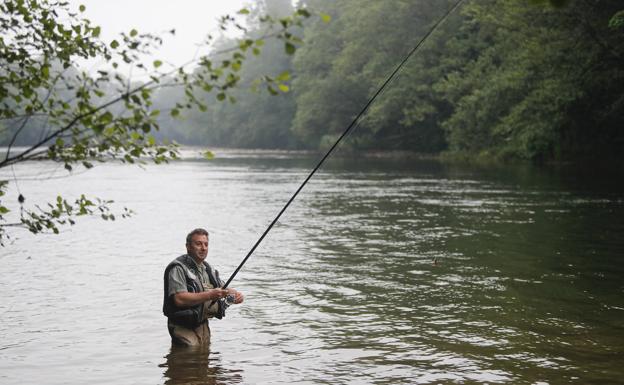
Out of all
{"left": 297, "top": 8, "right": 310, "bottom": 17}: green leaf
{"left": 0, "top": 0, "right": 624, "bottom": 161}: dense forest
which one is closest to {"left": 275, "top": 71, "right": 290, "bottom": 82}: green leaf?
{"left": 0, "top": 0, "right": 624, "bottom": 161}: dense forest

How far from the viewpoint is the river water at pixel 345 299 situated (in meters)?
7.90

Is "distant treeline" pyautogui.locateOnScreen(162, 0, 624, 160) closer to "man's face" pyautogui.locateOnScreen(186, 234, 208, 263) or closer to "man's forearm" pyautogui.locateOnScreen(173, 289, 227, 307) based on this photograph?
"man's face" pyautogui.locateOnScreen(186, 234, 208, 263)

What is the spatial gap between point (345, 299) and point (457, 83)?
145ft

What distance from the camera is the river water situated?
7.90 metres

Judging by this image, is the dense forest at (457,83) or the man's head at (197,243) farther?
the dense forest at (457,83)

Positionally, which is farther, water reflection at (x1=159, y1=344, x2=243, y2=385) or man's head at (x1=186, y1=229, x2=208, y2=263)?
man's head at (x1=186, y1=229, x2=208, y2=263)

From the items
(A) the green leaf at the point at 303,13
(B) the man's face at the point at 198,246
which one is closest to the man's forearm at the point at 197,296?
(B) the man's face at the point at 198,246

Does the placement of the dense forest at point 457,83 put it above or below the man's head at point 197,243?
above

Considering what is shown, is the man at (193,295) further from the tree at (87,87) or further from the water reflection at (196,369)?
the tree at (87,87)

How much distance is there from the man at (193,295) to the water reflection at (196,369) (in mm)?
134

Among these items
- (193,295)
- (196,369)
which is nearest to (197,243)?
(193,295)

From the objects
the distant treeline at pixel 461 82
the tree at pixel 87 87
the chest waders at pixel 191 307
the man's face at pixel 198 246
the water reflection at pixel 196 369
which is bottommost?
the water reflection at pixel 196 369

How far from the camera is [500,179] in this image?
36.8 m

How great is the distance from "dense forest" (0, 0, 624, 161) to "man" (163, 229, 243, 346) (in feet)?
5.66
